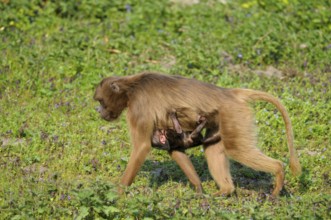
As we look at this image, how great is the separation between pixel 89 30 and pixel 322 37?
4.11 metres

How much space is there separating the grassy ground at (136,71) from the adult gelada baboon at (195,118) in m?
0.34

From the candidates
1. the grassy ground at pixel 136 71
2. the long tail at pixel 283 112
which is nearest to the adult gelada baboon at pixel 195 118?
the long tail at pixel 283 112

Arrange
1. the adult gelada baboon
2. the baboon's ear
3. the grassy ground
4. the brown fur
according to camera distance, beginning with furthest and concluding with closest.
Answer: the baboon's ear
the brown fur
the adult gelada baboon
the grassy ground

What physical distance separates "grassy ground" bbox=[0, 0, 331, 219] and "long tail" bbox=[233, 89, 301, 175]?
424 millimetres

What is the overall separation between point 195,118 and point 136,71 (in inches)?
137

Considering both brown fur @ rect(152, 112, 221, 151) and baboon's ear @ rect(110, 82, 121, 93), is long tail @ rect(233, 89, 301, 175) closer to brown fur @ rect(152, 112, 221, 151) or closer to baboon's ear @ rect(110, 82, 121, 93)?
brown fur @ rect(152, 112, 221, 151)

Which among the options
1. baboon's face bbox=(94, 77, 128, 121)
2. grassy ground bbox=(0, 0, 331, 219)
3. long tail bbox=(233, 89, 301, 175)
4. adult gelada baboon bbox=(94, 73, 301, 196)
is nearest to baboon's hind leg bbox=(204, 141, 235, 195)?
adult gelada baboon bbox=(94, 73, 301, 196)

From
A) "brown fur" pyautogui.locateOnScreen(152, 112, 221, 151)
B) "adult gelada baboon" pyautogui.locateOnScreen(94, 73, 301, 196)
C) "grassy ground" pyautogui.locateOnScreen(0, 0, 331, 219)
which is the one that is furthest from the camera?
"brown fur" pyautogui.locateOnScreen(152, 112, 221, 151)

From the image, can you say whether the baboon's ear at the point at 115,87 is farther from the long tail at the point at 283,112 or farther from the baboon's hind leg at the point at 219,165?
the long tail at the point at 283,112

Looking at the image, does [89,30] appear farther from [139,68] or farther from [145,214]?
[145,214]

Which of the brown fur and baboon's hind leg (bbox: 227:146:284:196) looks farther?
the brown fur

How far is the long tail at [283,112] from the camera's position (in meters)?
8.63

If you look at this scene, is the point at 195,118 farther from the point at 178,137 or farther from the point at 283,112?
the point at 283,112

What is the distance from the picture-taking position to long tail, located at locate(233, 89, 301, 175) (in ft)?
28.3
